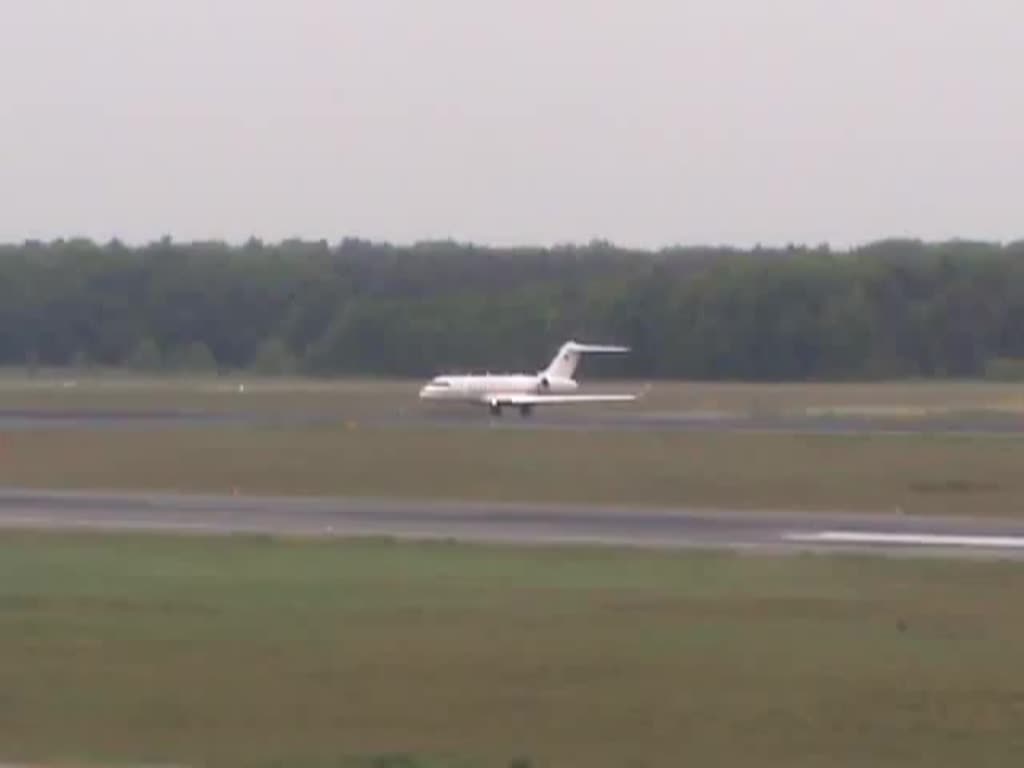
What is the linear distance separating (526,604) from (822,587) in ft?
16.8

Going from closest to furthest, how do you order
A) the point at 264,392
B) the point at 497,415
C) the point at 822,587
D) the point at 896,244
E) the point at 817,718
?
the point at 817,718 → the point at 822,587 → the point at 497,415 → the point at 264,392 → the point at 896,244

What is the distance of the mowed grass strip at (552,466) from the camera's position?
52344mm

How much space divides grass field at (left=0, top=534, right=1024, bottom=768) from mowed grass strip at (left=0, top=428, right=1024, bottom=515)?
17018 millimetres

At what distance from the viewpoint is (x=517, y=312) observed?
5906 inches

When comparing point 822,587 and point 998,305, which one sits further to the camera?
point 998,305

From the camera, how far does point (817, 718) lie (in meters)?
21.0

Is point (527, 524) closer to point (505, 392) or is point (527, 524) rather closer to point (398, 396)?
point (505, 392)

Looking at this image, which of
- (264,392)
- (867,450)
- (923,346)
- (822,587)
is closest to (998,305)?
(923,346)

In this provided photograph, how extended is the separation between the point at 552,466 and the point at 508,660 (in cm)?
3609

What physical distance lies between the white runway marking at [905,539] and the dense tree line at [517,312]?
9723 cm

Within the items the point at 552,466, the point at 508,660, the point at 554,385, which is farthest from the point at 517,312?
the point at 508,660

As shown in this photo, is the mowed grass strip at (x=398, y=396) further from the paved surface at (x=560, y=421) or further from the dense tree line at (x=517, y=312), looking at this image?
the dense tree line at (x=517, y=312)

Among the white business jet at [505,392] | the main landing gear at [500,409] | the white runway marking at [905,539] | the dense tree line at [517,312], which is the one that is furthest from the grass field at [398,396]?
the white runway marking at [905,539]

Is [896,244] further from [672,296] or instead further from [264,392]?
[264,392]
